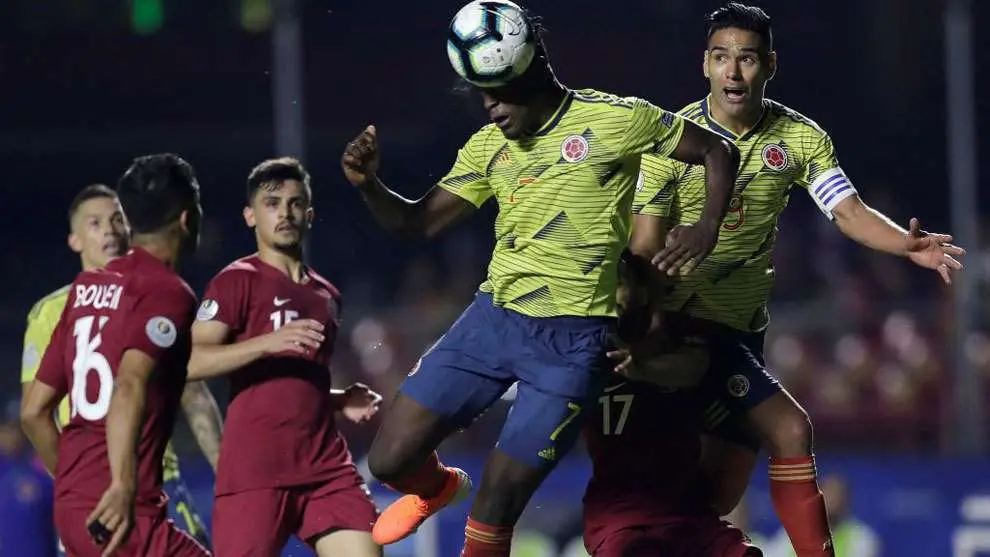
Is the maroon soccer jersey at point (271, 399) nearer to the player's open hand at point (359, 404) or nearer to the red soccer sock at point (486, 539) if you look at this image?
the player's open hand at point (359, 404)

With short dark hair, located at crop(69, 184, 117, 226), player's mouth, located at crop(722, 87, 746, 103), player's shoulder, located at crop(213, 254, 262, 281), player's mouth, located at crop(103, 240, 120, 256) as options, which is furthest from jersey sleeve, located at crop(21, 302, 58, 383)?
player's mouth, located at crop(722, 87, 746, 103)

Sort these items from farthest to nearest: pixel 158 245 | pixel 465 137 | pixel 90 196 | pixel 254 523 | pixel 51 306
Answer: pixel 465 137
pixel 90 196
pixel 51 306
pixel 254 523
pixel 158 245

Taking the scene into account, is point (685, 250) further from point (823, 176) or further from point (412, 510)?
point (412, 510)

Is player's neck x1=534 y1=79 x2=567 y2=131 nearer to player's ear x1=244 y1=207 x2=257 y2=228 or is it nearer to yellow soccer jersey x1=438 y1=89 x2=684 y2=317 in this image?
yellow soccer jersey x1=438 y1=89 x2=684 y2=317

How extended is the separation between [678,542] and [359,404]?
165 cm

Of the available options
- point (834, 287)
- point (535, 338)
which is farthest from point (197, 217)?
point (834, 287)

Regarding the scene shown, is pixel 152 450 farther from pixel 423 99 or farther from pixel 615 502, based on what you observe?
pixel 423 99

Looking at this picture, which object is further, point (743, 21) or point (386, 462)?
point (743, 21)

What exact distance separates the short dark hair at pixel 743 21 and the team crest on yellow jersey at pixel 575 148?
1.05m

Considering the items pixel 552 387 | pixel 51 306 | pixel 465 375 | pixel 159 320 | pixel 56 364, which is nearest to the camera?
pixel 159 320

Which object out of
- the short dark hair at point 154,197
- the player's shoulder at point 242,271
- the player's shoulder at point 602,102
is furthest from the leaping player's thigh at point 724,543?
the short dark hair at point 154,197

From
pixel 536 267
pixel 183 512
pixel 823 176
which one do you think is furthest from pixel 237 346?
pixel 823 176

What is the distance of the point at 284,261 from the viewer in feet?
26.1

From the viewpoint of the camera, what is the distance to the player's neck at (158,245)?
22.3 ft
